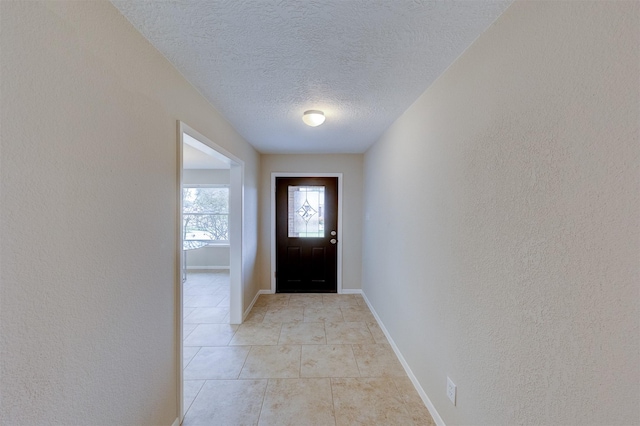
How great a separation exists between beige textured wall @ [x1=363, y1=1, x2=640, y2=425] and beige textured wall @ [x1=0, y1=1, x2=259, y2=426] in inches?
67.1

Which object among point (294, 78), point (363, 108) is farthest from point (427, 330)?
point (294, 78)

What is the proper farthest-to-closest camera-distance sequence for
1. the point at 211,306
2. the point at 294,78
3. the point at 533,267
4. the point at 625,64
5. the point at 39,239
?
the point at 211,306 → the point at 294,78 → the point at 533,267 → the point at 39,239 → the point at 625,64

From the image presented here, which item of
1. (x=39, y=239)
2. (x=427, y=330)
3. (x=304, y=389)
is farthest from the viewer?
(x=304, y=389)

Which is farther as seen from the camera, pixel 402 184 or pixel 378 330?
pixel 378 330

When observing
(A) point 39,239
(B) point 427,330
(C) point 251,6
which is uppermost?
(C) point 251,6

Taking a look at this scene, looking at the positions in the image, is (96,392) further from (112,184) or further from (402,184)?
(402,184)

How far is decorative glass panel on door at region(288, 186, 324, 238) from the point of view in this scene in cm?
427

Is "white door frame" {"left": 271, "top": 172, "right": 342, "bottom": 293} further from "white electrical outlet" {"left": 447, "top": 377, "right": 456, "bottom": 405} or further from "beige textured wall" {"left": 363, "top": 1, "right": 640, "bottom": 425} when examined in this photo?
"white electrical outlet" {"left": 447, "top": 377, "right": 456, "bottom": 405}

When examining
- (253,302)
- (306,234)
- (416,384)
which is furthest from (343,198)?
(416,384)

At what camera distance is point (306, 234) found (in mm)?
4297

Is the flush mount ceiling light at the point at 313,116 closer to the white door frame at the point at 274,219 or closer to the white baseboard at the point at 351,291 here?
the white door frame at the point at 274,219

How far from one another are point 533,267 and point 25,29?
1882mm

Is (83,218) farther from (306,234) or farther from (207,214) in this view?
(207,214)

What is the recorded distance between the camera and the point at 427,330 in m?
1.86
